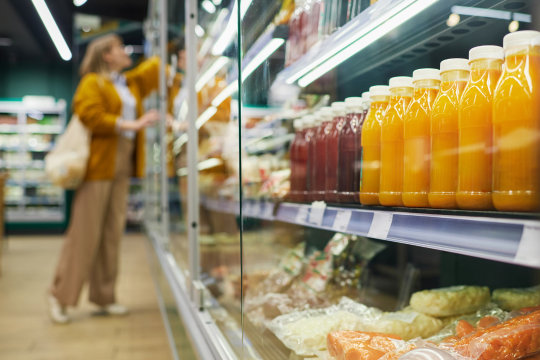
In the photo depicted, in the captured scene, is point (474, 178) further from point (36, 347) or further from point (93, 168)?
point (93, 168)

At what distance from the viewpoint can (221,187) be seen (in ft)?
7.28

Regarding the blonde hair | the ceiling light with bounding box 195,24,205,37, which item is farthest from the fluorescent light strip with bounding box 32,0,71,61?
the ceiling light with bounding box 195,24,205,37

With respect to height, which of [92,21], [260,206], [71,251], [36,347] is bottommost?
[36,347]

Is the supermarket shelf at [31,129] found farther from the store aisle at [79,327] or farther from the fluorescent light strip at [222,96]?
the fluorescent light strip at [222,96]

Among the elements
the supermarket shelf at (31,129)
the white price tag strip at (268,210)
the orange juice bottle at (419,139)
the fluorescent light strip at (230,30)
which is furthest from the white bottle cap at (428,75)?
the supermarket shelf at (31,129)

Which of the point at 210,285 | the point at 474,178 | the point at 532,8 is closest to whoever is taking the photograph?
the point at 474,178

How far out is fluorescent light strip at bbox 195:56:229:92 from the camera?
5.76ft

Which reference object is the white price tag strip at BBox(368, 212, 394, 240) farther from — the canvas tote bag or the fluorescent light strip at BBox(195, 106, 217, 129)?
the canvas tote bag

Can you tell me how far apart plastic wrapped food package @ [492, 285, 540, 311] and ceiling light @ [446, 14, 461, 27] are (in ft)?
2.31

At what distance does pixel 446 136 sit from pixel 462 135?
1.8 inches

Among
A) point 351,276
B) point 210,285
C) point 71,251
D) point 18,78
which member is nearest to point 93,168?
point 71,251

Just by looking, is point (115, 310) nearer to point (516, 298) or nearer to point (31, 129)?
point (516, 298)

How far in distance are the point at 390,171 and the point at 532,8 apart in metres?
0.61

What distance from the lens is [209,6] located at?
1.91 metres
